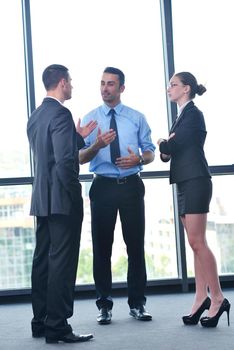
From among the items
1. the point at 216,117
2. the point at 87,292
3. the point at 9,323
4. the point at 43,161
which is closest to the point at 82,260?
the point at 87,292

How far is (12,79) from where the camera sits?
17.3ft

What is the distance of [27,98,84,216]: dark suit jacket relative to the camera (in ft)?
11.0

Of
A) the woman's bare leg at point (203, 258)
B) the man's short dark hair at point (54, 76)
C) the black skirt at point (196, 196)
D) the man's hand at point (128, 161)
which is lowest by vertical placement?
the woman's bare leg at point (203, 258)

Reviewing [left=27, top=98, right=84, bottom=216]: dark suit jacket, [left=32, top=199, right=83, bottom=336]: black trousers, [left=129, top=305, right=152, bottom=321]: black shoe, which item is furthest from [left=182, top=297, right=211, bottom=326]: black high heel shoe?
[left=27, top=98, right=84, bottom=216]: dark suit jacket

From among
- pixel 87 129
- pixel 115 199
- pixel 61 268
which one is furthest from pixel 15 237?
pixel 61 268

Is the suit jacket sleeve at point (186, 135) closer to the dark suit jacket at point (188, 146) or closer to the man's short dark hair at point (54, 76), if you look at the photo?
the dark suit jacket at point (188, 146)

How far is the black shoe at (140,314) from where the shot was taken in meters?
4.04

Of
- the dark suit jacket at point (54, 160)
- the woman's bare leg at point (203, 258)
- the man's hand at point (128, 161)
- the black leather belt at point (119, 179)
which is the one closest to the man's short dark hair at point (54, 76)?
the dark suit jacket at point (54, 160)

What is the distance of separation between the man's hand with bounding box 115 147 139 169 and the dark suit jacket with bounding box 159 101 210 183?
0.25 meters

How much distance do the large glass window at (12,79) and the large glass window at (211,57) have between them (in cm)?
127

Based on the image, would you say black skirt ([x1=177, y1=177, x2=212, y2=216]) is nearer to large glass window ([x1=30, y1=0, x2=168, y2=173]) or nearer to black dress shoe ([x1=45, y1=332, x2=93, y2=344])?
black dress shoe ([x1=45, y1=332, x2=93, y2=344])

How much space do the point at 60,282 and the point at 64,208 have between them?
391 millimetres

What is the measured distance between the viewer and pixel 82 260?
17.2 ft

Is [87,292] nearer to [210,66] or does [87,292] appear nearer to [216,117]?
[216,117]
